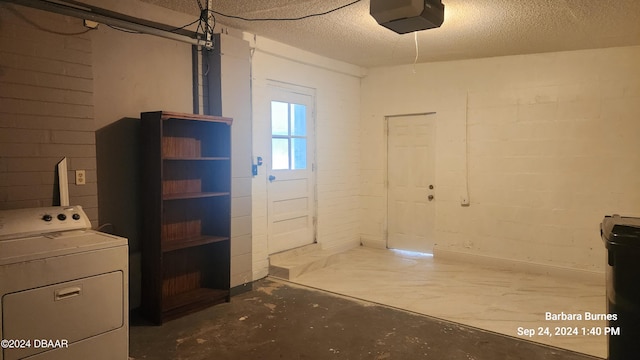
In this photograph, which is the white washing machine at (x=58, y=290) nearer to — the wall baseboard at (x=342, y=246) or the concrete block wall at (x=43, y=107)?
the concrete block wall at (x=43, y=107)

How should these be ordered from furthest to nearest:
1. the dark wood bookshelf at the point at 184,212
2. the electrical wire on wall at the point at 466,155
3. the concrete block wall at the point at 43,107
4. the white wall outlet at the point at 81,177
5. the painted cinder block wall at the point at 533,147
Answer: the electrical wire on wall at the point at 466,155 < the painted cinder block wall at the point at 533,147 < the dark wood bookshelf at the point at 184,212 < the white wall outlet at the point at 81,177 < the concrete block wall at the point at 43,107

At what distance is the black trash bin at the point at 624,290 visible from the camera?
6.20ft

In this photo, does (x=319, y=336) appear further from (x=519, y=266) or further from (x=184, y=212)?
(x=519, y=266)

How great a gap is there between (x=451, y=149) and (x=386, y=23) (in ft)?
9.17

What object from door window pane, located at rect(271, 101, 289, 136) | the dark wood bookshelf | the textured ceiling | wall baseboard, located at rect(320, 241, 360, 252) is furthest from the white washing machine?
wall baseboard, located at rect(320, 241, 360, 252)

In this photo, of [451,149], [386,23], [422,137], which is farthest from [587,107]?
[386,23]

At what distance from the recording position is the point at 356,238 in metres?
6.11

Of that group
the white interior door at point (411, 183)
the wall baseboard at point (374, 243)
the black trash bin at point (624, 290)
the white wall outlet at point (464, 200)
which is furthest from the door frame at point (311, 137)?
the black trash bin at point (624, 290)

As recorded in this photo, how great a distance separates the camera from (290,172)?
16.3ft

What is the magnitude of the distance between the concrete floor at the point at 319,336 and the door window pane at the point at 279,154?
1.66 metres

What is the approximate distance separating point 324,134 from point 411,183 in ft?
4.54

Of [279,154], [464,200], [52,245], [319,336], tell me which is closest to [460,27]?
[464,200]

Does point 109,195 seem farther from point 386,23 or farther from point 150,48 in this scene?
point 386,23

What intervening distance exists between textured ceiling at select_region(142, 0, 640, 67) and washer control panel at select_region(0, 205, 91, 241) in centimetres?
180
